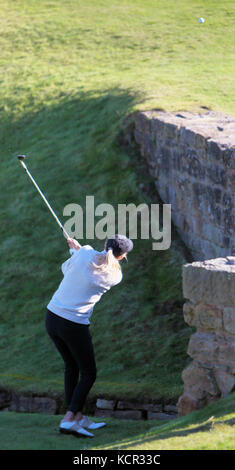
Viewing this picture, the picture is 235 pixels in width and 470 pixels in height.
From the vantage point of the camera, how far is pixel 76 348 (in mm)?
6652

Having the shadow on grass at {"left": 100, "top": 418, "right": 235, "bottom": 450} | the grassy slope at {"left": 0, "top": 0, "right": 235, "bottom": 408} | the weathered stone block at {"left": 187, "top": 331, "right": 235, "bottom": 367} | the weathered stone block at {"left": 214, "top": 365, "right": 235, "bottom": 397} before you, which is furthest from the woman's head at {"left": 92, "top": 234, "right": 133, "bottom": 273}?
the grassy slope at {"left": 0, "top": 0, "right": 235, "bottom": 408}

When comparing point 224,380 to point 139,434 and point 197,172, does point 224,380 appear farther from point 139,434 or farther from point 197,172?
point 197,172

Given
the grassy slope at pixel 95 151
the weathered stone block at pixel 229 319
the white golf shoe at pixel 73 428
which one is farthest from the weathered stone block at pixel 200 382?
the grassy slope at pixel 95 151

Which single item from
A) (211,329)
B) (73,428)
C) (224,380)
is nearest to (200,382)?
(224,380)

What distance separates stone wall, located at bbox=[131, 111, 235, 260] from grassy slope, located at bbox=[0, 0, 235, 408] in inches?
25.1

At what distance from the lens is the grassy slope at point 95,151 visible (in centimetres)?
1036

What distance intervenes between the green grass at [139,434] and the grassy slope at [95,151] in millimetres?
1788

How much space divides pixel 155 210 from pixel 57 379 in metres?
3.45

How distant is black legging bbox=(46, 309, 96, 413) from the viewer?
→ 6.64m

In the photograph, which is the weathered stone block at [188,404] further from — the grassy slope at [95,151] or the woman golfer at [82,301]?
the grassy slope at [95,151]

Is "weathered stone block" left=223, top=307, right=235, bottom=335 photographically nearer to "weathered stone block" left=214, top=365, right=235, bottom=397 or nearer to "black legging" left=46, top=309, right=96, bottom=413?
"weathered stone block" left=214, top=365, right=235, bottom=397

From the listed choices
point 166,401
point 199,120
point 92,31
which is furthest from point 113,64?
point 166,401

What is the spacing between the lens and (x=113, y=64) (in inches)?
892

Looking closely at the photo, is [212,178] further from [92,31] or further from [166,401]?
[92,31]
